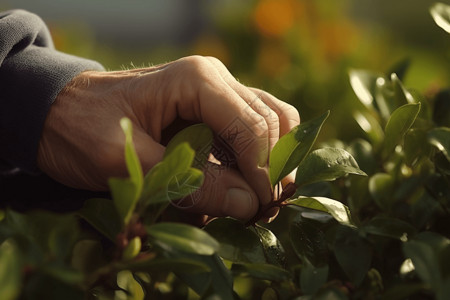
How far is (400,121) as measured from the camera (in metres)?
0.94

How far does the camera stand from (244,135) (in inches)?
41.5

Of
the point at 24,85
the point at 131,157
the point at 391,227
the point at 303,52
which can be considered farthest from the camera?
the point at 303,52

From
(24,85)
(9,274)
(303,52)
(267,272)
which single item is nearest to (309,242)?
(267,272)

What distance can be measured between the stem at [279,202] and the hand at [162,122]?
1cm

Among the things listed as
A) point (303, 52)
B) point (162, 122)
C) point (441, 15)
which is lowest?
point (303, 52)

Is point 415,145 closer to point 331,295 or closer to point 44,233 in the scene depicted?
point 331,295

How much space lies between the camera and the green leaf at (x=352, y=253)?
83 centimetres

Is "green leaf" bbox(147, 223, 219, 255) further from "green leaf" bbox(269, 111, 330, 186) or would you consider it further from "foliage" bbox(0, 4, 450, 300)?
"green leaf" bbox(269, 111, 330, 186)

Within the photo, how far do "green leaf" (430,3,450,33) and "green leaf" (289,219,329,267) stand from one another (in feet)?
1.48

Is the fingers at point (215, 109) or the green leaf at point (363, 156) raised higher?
the fingers at point (215, 109)

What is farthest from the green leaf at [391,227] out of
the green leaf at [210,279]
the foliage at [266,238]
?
the green leaf at [210,279]

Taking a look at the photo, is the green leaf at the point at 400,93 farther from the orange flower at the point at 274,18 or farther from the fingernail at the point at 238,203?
the orange flower at the point at 274,18

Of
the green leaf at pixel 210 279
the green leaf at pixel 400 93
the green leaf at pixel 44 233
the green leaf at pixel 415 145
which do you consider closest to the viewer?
the green leaf at pixel 44 233

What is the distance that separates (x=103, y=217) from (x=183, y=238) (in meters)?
0.19
